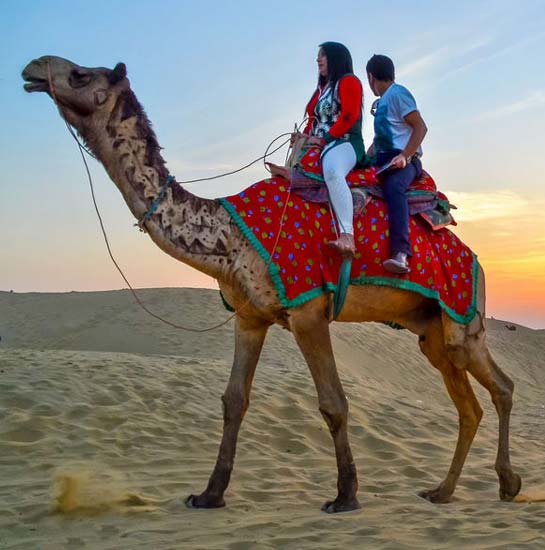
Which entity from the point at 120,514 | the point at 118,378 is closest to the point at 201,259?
the point at 120,514

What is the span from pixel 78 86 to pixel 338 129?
1.88m

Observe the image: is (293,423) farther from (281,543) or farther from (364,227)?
(281,543)

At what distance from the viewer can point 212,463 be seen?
762cm

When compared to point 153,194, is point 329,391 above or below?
below

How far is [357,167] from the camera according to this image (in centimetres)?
606

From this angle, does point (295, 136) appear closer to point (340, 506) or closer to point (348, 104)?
point (348, 104)

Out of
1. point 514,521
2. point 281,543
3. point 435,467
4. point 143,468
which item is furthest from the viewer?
point 435,467

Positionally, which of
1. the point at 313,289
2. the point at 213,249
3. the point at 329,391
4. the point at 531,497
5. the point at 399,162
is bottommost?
the point at 531,497

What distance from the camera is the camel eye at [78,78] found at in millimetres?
5391

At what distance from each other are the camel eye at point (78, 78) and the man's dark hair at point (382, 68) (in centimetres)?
232

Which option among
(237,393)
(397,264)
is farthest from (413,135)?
(237,393)

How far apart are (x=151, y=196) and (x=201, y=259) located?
57cm

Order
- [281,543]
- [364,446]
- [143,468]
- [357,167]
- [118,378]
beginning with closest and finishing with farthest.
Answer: [281,543] < [357,167] < [143,468] < [364,446] < [118,378]

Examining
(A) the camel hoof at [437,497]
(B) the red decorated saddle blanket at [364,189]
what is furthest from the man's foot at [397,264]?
(A) the camel hoof at [437,497]
